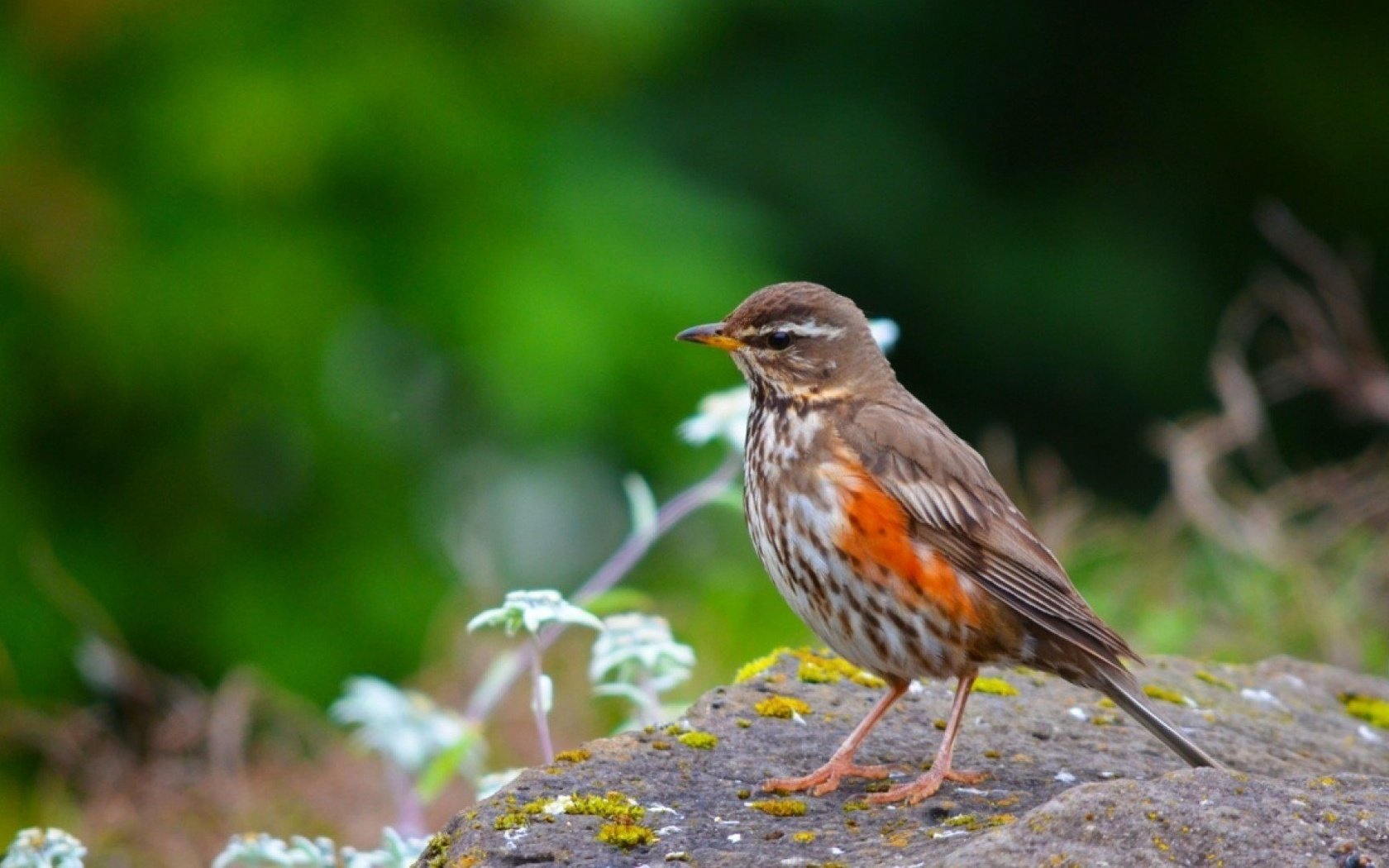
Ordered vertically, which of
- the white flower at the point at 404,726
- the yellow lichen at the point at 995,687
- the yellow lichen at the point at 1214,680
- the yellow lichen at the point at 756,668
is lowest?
the yellow lichen at the point at 1214,680

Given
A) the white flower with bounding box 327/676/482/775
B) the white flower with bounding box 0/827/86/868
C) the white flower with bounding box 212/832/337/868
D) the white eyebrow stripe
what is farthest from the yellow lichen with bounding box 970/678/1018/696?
the white flower with bounding box 0/827/86/868

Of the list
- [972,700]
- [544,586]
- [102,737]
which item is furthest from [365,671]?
[972,700]

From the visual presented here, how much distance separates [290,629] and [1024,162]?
20.4ft

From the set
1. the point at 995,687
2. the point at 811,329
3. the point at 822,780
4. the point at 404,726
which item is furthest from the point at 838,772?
the point at 404,726

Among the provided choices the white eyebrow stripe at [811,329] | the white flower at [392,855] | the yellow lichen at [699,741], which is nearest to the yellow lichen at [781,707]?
the yellow lichen at [699,741]

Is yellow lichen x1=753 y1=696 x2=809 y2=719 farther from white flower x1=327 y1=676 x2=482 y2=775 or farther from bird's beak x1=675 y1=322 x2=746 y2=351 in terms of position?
bird's beak x1=675 y1=322 x2=746 y2=351

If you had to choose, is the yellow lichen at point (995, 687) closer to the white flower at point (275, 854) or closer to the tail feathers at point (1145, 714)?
the tail feathers at point (1145, 714)

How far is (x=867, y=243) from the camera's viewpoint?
11.5 metres

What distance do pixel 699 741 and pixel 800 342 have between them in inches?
49.1

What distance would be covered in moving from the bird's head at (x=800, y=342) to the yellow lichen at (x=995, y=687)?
81 cm

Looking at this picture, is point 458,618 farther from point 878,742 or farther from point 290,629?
point 878,742

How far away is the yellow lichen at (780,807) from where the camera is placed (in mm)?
3811

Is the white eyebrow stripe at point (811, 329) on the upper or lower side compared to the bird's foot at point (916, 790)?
upper

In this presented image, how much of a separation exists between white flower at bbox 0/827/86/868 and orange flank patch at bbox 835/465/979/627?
1.84 metres
